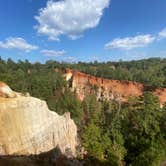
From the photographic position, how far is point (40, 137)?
31.9 m

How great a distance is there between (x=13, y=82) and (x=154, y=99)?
1180 inches

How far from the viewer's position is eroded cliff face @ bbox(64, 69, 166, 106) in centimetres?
8400

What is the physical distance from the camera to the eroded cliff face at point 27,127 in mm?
28630

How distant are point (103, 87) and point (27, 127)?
5750 cm

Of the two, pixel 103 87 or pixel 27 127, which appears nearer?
pixel 27 127

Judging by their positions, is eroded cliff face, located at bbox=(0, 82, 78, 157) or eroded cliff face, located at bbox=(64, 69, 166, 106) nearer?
eroded cliff face, located at bbox=(0, 82, 78, 157)

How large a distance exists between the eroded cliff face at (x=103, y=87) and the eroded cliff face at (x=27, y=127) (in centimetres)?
4745

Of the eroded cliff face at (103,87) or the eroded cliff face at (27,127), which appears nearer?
the eroded cliff face at (27,127)

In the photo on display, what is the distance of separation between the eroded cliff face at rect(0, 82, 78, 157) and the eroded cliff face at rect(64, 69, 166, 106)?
4745cm

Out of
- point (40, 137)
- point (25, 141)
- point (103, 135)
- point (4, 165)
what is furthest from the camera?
point (103, 135)

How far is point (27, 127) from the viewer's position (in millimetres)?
30562

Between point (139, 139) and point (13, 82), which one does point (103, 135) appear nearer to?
point (139, 139)

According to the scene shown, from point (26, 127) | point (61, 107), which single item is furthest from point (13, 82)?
point (26, 127)

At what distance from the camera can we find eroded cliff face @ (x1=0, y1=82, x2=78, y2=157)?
1127 inches
